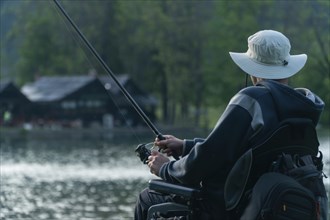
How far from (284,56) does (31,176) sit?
17.7m

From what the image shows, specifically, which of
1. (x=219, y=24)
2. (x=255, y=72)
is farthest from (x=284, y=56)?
(x=219, y=24)

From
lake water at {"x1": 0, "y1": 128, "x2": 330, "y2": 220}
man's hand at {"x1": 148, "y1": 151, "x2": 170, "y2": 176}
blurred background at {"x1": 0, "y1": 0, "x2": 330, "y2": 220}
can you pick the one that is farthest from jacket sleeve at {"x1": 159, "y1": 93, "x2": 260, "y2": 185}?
blurred background at {"x1": 0, "y1": 0, "x2": 330, "y2": 220}

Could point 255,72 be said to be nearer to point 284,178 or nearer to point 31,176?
point 284,178

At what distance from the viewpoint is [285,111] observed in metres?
3.60

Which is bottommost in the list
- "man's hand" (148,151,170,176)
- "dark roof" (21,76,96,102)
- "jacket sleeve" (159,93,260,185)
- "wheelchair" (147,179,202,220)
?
"dark roof" (21,76,96,102)

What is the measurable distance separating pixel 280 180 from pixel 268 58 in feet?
2.01

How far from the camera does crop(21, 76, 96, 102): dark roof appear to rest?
204ft

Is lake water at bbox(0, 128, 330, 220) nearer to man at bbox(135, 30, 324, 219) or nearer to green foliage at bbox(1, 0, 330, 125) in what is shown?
man at bbox(135, 30, 324, 219)

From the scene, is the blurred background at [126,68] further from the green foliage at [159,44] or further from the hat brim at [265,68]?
the hat brim at [265,68]

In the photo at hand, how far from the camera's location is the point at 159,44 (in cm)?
6203

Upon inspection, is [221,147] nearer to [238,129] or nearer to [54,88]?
[238,129]

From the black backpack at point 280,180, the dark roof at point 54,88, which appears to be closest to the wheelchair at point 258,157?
the black backpack at point 280,180

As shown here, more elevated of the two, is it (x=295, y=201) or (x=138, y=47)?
(x=295, y=201)

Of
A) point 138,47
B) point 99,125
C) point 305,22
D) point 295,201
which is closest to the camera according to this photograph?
point 295,201
